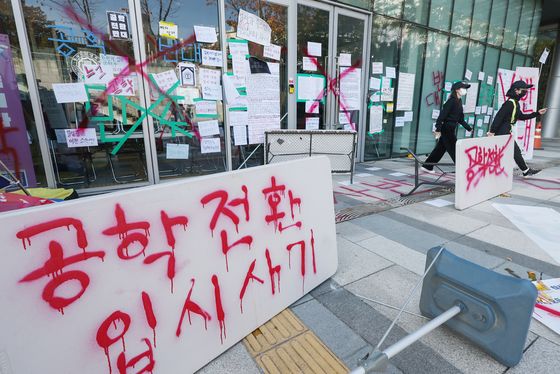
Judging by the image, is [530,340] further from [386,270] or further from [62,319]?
[62,319]

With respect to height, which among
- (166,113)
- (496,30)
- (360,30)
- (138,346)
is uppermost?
(496,30)

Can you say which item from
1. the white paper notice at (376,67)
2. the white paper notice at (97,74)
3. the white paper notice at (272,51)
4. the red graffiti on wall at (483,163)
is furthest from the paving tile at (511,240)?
the white paper notice at (97,74)

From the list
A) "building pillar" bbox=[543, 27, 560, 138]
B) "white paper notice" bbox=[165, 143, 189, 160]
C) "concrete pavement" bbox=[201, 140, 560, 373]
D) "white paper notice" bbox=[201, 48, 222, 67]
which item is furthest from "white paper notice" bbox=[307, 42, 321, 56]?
"building pillar" bbox=[543, 27, 560, 138]

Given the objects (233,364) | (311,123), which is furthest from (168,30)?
(233,364)

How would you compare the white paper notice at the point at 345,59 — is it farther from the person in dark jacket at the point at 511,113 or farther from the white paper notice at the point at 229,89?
the person in dark jacket at the point at 511,113

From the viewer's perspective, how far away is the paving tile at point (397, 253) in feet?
8.63

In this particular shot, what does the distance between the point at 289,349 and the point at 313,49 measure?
5.83 metres

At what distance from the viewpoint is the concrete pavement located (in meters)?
1.65

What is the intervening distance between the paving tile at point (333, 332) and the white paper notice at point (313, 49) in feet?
17.6

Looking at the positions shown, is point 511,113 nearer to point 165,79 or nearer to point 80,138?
point 165,79

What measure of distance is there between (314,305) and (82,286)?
1.43 m

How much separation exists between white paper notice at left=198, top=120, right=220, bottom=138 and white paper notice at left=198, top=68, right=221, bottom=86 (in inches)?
25.4

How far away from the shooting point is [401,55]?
757cm

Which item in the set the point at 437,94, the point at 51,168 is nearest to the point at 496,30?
the point at 437,94
